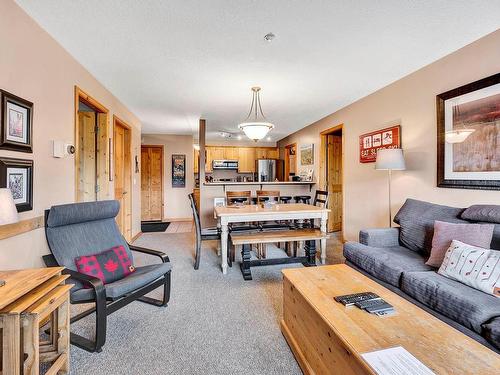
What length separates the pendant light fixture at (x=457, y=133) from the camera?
2480mm

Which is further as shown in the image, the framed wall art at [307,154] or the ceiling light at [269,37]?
the framed wall art at [307,154]

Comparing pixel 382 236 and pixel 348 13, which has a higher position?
pixel 348 13

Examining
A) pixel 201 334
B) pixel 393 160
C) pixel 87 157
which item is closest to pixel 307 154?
pixel 393 160

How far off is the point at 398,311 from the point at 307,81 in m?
2.75

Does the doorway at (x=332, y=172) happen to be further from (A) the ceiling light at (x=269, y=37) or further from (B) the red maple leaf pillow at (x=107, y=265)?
(B) the red maple leaf pillow at (x=107, y=265)

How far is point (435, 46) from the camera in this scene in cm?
243

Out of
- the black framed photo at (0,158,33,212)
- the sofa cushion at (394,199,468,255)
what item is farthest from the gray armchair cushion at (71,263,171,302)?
the sofa cushion at (394,199,468,255)

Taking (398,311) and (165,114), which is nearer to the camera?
(398,311)

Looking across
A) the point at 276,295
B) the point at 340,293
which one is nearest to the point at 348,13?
the point at 340,293

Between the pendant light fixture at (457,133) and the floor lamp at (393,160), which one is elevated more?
the pendant light fixture at (457,133)

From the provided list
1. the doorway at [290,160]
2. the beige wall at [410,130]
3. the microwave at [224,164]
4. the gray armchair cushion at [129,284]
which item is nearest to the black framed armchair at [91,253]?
the gray armchair cushion at [129,284]

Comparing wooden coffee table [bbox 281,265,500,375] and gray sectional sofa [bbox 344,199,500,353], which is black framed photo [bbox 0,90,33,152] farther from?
gray sectional sofa [bbox 344,199,500,353]

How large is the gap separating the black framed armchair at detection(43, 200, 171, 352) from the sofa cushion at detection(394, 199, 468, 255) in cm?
236

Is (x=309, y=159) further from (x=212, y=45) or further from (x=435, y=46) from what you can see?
(x=212, y=45)
